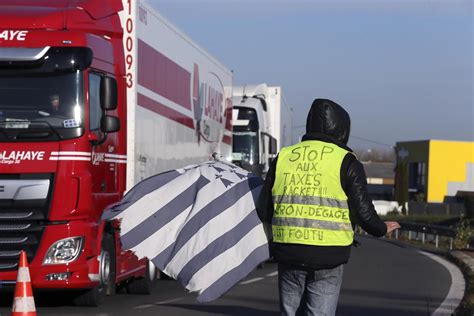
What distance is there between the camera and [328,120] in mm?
6344

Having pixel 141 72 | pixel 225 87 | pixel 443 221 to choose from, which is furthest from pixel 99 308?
pixel 443 221

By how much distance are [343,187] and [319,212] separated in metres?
0.22

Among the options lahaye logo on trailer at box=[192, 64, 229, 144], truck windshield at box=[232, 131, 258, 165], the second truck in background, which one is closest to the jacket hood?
lahaye logo on trailer at box=[192, 64, 229, 144]

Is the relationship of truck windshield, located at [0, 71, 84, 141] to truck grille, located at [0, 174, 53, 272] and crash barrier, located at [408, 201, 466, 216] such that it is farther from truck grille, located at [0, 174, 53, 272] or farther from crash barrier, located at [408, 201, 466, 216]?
crash barrier, located at [408, 201, 466, 216]

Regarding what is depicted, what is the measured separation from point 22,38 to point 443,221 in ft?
139

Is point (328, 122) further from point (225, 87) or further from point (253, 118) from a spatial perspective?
point (253, 118)

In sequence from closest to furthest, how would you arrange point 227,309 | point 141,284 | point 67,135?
1. point 67,135
2. point 227,309
3. point 141,284

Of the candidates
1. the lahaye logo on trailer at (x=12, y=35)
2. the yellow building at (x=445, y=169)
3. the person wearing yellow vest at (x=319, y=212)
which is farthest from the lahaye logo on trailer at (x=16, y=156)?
the yellow building at (x=445, y=169)

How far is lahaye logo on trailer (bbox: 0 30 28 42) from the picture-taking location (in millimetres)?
11711

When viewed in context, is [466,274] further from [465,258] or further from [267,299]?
[267,299]

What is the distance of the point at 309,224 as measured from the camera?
6230 millimetres

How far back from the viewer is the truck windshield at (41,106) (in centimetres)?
1156

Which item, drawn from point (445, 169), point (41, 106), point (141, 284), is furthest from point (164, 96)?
point (445, 169)

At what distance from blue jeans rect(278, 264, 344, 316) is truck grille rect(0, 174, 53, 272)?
5692 millimetres
